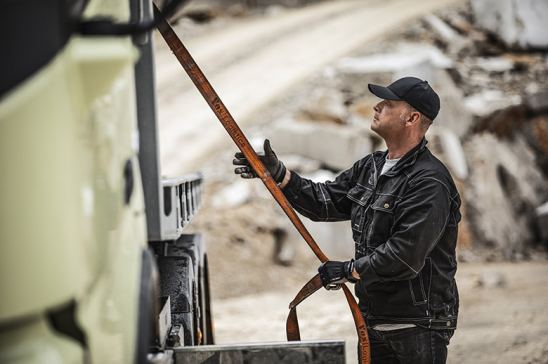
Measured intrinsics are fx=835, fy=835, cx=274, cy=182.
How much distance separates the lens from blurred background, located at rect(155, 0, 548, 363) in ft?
32.1

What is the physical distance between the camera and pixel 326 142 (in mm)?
12430

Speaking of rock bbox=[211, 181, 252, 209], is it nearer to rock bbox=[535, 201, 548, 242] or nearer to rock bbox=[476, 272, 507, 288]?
rock bbox=[476, 272, 507, 288]

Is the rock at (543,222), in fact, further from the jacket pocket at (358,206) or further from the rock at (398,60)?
the jacket pocket at (358,206)

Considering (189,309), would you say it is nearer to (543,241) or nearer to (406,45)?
(543,241)

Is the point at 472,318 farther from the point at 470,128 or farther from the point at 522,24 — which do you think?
the point at 522,24

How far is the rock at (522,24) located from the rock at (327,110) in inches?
236

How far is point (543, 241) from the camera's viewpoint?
13.4 meters

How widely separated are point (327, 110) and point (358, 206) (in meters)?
9.19

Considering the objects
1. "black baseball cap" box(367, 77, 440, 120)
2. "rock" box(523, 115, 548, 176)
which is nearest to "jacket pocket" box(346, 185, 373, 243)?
"black baseball cap" box(367, 77, 440, 120)

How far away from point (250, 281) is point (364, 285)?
6845mm

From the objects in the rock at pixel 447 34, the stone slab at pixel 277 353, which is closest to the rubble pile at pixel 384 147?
the rock at pixel 447 34

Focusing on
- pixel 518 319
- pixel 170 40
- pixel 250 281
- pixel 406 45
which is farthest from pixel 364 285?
pixel 406 45

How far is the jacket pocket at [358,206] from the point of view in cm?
427

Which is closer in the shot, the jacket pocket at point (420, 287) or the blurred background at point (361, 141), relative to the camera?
the jacket pocket at point (420, 287)
